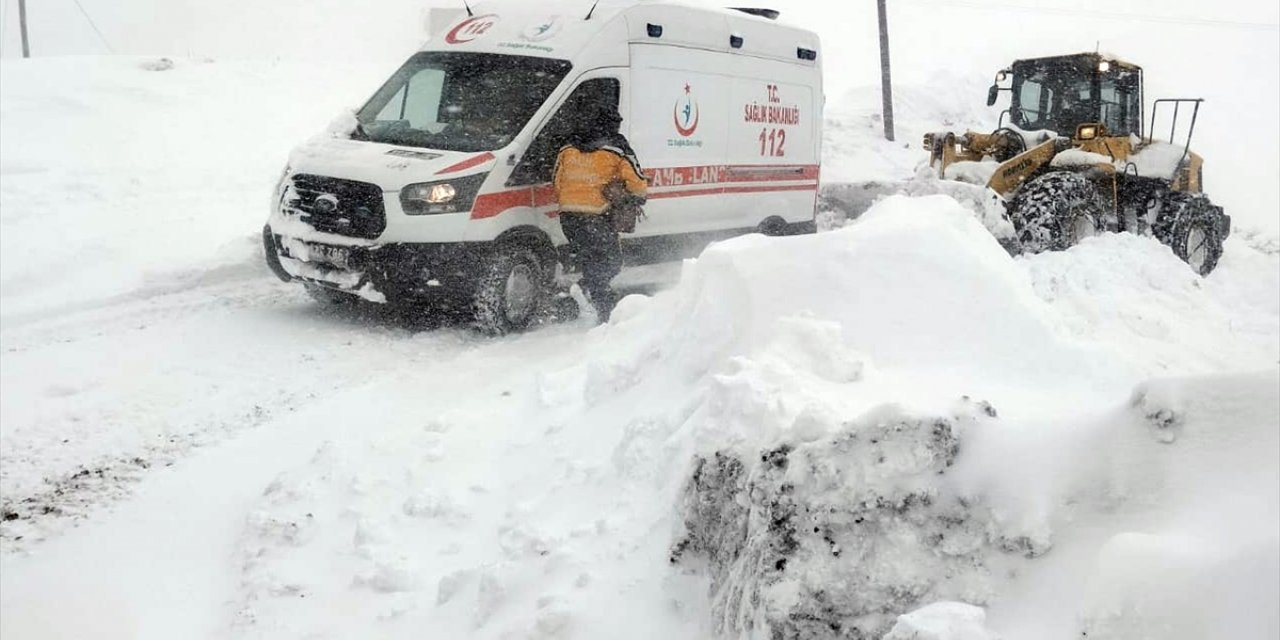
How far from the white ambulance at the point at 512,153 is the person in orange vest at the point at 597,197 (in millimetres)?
384

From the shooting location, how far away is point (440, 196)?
843 centimetres

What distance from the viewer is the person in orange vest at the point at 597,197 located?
8.60m

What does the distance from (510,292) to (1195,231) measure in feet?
31.2

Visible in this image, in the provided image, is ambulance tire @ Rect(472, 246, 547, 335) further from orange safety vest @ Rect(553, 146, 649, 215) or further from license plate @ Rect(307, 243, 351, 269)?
license plate @ Rect(307, 243, 351, 269)

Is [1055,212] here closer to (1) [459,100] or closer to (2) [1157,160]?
(2) [1157,160]

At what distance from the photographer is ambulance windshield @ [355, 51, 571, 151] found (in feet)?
29.6

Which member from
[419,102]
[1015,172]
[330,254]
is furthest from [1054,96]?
[330,254]

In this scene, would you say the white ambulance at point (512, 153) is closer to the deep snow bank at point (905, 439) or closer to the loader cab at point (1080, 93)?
the deep snow bank at point (905, 439)

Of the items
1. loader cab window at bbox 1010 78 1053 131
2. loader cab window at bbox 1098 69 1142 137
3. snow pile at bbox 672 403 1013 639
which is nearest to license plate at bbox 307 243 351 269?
snow pile at bbox 672 403 1013 639

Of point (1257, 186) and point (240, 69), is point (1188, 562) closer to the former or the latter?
point (240, 69)

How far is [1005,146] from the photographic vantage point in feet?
44.9

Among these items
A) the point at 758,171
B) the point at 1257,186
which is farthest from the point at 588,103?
the point at 1257,186

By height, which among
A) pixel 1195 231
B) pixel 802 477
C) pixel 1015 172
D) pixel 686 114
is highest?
pixel 686 114

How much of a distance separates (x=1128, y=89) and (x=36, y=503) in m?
12.9
